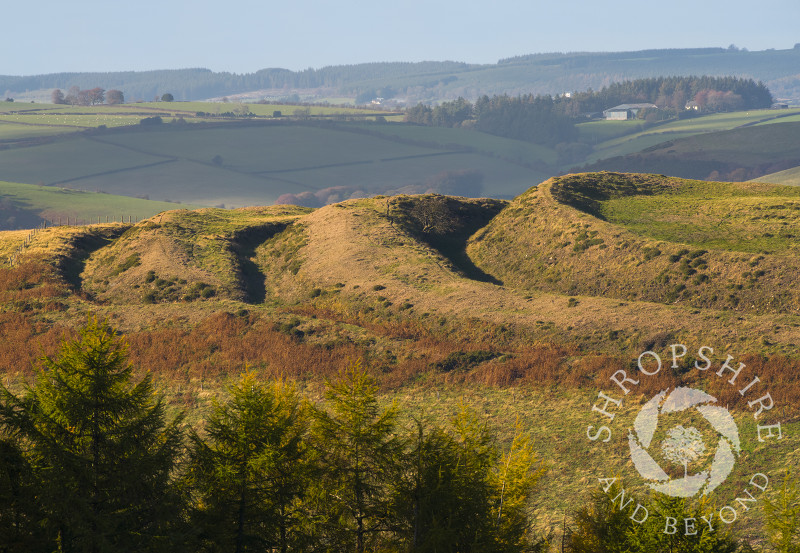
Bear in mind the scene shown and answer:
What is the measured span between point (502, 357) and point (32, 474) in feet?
129

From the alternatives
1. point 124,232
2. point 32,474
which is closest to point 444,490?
point 32,474

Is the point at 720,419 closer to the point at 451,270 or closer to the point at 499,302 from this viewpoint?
the point at 499,302

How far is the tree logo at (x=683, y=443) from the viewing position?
37.1m

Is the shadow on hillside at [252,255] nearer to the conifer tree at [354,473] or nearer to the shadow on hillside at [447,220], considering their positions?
the shadow on hillside at [447,220]

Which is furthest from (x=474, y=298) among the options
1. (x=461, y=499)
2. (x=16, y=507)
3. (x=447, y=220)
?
(x=16, y=507)

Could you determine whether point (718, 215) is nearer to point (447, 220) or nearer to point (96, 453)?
point (447, 220)

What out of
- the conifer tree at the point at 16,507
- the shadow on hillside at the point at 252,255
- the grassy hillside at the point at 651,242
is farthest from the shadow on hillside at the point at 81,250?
the conifer tree at the point at 16,507

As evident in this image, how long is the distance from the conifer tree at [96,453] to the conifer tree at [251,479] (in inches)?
60.6

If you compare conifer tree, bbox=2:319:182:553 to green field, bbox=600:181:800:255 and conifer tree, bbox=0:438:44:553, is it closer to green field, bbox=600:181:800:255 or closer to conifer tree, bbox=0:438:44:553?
conifer tree, bbox=0:438:44:553

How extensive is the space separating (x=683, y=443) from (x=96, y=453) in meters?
30.7

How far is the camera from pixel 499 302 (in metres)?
66.0

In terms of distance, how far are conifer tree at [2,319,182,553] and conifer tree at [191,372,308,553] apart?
1.54 m

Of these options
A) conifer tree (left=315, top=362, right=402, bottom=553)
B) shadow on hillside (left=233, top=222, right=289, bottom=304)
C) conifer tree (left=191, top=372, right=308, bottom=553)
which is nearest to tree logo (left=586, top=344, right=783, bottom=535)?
conifer tree (left=315, top=362, right=402, bottom=553)

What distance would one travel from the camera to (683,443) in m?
41.8
